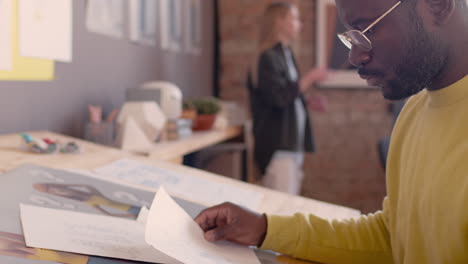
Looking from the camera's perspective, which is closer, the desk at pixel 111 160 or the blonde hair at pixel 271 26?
the desk at pixel 111 160

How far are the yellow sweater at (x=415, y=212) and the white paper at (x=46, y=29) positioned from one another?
1.13m

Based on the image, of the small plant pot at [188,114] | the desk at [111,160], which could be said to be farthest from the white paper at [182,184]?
the small plant pot at [188,114]

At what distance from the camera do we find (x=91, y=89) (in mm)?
2115

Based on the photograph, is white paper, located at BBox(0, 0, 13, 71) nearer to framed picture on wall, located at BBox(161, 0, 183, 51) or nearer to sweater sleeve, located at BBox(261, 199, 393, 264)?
sweater sleeve, located at BBox(261, 199, 393, 264)

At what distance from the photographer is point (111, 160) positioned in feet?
4.31

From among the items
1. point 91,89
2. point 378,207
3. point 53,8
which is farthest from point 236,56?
point 53,8

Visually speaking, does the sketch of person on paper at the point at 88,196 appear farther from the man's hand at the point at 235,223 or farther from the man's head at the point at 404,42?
the man's head at the point at 404,42

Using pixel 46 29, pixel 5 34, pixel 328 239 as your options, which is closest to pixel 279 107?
pixel 46 29

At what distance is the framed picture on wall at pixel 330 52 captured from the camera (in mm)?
4012

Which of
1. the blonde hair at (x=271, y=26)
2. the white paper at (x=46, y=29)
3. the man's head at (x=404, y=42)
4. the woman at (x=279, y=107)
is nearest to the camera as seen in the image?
the man's head at (x=404, y=42)

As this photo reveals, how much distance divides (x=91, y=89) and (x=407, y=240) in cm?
164

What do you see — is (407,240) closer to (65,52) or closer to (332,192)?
(65,52)

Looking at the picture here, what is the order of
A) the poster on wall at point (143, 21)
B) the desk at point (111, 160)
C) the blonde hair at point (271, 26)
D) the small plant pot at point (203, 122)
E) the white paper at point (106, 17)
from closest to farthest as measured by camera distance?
the desk at point (111, 160) < the white paper at point (106, 17) < the poster on wall at point (143, 21) < the small plant pot at point (203, 122) < the blonde hair at point (271, 26)

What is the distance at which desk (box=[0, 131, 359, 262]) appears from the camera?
1.14 meters
